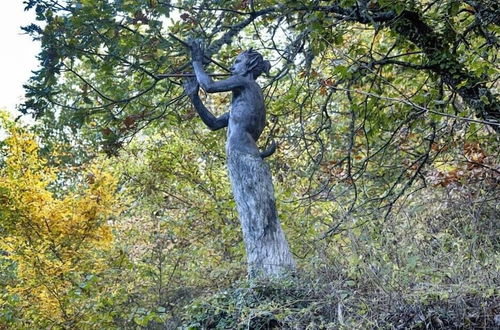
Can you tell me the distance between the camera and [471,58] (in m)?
3.94

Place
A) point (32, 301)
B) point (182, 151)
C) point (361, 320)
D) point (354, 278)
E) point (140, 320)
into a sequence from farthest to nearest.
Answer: point (182, 151)
point (32, 301)
point (140, 320)
point (354, 278)
point (361, 320)

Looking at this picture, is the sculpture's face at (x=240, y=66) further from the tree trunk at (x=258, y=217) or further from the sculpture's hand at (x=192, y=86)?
the tree trunk at (x=258, y=217)

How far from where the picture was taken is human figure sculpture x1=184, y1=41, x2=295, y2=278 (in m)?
4.61

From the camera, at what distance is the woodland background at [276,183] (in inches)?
149

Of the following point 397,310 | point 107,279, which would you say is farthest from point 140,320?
point 107,279

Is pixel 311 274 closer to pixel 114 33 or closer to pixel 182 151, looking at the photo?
pixel 114 33

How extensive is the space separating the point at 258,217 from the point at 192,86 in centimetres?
131

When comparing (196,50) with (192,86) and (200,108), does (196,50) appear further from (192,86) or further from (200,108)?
(200,108)

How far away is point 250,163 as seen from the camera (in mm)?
4805

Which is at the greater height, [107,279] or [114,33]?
[114,33]

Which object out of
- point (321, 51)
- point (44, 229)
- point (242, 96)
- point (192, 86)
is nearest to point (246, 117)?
point (242, 96)

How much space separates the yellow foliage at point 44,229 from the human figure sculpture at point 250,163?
1794 mm

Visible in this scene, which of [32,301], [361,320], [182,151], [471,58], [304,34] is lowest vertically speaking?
[361,320]

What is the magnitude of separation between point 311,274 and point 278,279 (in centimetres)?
23
